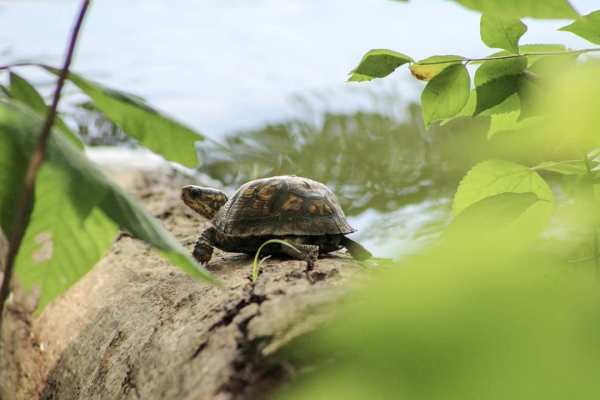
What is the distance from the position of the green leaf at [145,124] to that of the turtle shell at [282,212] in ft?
1.21

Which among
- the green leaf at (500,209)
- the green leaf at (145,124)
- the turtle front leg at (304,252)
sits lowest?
the turtle front leg at (304,252)

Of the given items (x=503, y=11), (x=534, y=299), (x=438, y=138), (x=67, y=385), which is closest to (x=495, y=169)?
(x=503, y=11)

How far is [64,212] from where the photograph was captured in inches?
12.3

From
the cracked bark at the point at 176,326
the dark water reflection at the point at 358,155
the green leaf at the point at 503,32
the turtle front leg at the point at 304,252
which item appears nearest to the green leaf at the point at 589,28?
the green leaf at the point at 503,32

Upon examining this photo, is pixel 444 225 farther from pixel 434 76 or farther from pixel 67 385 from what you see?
pixel 67 385

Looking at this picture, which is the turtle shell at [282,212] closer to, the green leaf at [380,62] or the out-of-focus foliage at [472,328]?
the green leaf at [380,62]

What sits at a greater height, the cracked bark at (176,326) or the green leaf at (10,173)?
the green leaf at (10,173)

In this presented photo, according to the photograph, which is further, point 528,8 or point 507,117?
point 507,117

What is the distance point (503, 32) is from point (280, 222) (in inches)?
15.1

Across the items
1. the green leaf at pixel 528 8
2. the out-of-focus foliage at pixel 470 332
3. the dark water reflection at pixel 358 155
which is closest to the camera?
the out-of-focus foliage at pixel 470 332

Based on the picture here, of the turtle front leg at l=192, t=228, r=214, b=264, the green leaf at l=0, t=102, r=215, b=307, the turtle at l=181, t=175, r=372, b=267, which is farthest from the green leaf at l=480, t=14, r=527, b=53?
the turtle front leg at l=192, t=228, r=214, b=264

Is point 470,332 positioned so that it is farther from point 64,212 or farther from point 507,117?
point 507,117

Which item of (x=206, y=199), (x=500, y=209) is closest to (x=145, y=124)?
(x=500, y=209)

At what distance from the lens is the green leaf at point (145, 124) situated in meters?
0.32
